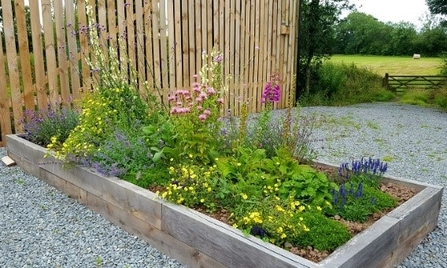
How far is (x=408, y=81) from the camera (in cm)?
1427

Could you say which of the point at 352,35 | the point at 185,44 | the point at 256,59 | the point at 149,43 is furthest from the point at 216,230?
the point at 352,35

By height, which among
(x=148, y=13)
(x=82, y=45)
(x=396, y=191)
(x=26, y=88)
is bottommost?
(x=396, y=191)

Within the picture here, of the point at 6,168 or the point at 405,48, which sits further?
the point at 405,48

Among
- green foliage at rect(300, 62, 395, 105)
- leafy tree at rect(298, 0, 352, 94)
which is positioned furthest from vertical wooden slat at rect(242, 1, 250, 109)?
leafy tree at rect(298, 0, 352, 94)

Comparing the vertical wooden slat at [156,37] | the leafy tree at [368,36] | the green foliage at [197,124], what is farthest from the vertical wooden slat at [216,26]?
the leafy tree at [368,36]

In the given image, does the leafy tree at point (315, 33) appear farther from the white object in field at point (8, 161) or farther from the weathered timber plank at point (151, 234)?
the weathered timber plank at point (151, 234)

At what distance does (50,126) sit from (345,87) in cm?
970

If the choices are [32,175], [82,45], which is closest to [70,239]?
[32,175]

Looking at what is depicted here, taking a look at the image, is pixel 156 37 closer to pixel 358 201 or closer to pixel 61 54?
pixel 61 54

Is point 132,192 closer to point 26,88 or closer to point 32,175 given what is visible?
point 32,175

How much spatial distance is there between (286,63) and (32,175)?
580 cm

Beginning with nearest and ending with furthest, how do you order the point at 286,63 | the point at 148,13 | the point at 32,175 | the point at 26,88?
the point at 32,175
the point at 26,88
the point at 148,13
the point at 286,63

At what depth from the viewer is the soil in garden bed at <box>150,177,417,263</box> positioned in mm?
1841

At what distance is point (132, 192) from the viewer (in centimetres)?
243
